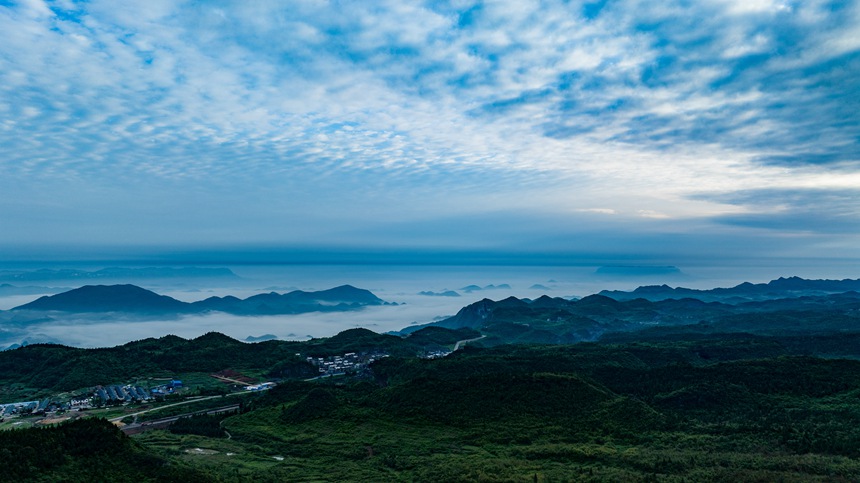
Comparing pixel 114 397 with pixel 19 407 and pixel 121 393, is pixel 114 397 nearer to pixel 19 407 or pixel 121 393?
pixel 121 393

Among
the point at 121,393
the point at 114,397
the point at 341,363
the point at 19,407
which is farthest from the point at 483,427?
the point at 19,407

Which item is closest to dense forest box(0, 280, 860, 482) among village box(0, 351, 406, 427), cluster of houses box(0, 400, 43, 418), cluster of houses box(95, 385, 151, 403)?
village box(0, 351, 406, 427)

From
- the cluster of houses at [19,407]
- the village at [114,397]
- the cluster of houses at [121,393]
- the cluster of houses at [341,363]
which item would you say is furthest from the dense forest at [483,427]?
the cluster of houses at [19,407]

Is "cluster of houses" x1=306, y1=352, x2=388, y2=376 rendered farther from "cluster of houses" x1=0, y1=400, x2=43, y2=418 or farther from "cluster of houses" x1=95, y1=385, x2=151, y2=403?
"cluster of houses" x1=0, y1=400, x2=43, y2=418

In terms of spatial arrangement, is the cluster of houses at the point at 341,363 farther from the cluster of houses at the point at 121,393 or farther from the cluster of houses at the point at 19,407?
the cluster of houses at the point at 19,407

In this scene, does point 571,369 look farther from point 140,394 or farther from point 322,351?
point 140,394

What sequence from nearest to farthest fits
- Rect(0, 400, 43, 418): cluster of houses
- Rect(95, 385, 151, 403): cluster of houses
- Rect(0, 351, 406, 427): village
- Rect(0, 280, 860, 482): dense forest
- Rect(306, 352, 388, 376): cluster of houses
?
Rect(0, 280, 860, 482): dense forest
Rect(0, 351, 406, 427): village
Rect(0, 400, 43, 418): cluster of houses
Rect(95, 385, 151, 403): cluster of houses
Rect(306, 352, 388, 376): cluster of houses

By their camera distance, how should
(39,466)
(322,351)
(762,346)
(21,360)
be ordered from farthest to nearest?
(322,351)
(762,346)
(21,360)
(39,466)

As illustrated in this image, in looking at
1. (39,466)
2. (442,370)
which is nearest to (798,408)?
(442,370)
